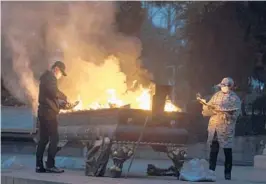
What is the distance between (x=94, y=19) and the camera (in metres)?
12.5

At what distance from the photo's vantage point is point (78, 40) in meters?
12.5

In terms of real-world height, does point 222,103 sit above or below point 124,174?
above

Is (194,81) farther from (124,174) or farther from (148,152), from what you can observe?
(124,174)

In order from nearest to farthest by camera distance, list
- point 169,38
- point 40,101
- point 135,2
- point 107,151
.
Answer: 1. point 107,151
2. point 40,101
3. point 135,2
4. point 169,38

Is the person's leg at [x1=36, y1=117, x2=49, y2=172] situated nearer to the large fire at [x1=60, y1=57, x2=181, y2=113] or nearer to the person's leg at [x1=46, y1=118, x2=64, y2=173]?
the person's leg at [x1=46, y1=118, x2=64, y2=173]

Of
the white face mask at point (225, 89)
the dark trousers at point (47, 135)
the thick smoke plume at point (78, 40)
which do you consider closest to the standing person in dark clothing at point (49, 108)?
the dark trousers at point (47, 135)

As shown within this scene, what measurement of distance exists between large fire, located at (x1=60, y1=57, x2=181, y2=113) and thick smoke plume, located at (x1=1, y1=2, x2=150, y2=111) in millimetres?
31

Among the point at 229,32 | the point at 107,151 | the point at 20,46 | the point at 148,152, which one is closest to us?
the point at 107,151

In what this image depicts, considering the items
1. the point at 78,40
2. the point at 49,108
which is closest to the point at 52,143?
the point at 49,108

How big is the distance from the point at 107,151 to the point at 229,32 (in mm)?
14231

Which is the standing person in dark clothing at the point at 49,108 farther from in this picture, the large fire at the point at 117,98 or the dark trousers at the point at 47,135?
the large fire at the point at 117,98

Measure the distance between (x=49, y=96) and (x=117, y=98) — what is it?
6.21ft

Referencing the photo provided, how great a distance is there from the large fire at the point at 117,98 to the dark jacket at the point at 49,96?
82 centimetres

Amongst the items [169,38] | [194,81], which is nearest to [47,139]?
[194,81]
